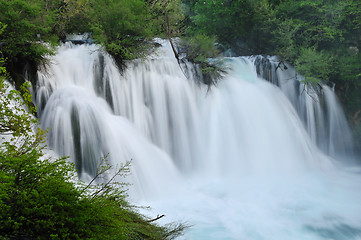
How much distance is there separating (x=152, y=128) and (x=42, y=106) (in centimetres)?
394

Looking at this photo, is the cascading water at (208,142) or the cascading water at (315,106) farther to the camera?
the cascading water at (315,106)

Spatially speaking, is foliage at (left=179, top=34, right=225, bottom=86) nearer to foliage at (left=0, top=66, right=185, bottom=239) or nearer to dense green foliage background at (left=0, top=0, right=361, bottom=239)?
dense green foliage background at (left=0, top=0, right=361, bottom=239)

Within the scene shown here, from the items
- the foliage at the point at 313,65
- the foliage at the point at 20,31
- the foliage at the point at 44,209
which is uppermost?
the foliage at the point at 20,31

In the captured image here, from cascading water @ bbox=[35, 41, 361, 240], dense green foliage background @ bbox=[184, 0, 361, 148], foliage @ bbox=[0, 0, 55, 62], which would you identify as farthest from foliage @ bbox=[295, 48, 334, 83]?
foliage @ bbox=[0, 0, 55, 62]

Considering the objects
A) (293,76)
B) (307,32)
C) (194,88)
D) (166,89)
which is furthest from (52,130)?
(307,32)

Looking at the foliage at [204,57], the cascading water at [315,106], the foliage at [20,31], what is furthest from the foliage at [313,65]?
the foliage at [20,31]

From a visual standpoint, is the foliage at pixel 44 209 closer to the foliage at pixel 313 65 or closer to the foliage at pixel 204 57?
the foliage at pixel 204 57

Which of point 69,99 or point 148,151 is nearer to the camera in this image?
point 69,99

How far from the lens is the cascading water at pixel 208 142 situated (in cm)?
869

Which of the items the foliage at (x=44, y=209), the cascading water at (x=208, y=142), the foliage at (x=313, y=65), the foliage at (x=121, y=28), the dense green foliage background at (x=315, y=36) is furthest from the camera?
the dense green foliage background at (x=315, y=36)

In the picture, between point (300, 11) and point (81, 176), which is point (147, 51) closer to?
point (81, 176)

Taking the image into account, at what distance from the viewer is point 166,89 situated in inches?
478

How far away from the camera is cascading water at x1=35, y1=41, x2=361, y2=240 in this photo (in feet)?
28.5

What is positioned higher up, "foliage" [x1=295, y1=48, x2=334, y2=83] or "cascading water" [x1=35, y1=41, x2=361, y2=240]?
"foliage" [x1=295, y1=48, x2=334, y2=83]
